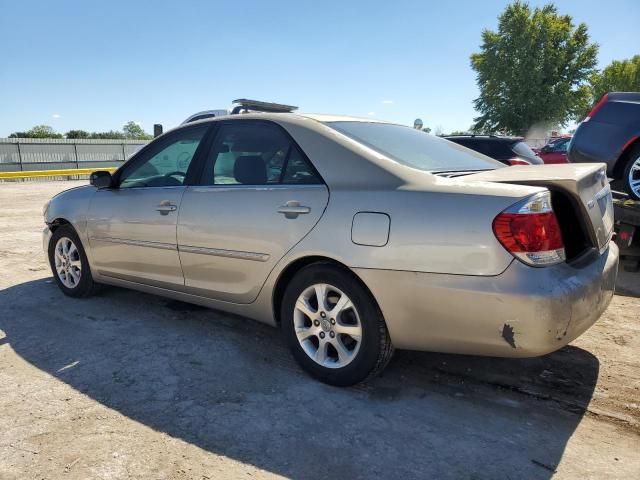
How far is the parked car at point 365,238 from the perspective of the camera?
7.79ft

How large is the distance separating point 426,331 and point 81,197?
11.4 ft

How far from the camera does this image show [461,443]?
Answer: 2.40m

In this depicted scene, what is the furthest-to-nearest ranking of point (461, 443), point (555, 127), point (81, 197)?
point (555, 127) < point (81, 197) < point (461, 443)

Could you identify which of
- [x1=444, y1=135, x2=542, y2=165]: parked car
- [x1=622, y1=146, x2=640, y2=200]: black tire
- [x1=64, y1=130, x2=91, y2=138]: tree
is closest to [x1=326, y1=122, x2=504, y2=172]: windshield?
[x1=622, y1=146, x2=640, y2=200]: black tire

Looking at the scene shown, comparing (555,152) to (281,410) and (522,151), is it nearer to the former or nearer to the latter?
(522,151)

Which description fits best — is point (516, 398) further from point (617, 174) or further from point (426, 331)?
point (617, 174)

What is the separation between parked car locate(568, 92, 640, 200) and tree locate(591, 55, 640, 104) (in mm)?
53448

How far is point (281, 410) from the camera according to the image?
8.89 ft

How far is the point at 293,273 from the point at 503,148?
6889mm

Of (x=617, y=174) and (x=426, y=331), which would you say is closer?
(x=426, y=331)

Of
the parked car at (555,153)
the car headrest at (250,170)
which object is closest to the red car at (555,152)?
the parked car at (555,153)

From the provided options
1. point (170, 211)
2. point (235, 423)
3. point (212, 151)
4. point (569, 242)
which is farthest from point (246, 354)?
point (569, 242)

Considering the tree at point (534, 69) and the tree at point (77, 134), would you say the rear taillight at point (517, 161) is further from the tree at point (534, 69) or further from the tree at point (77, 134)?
the tree at point (77, 134)

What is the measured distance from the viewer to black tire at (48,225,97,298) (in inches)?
179
